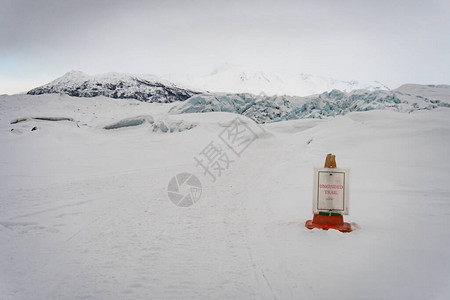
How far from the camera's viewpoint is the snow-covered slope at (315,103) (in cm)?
2433

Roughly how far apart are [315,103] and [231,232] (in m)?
26.2

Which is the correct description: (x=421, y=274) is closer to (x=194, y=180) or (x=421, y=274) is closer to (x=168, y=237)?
(x=168, y=237)

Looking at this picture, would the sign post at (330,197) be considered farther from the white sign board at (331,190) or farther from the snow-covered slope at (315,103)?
the snow-covered slope at (315,103)

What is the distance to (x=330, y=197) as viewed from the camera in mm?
3678

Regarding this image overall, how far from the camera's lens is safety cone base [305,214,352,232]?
3557mm

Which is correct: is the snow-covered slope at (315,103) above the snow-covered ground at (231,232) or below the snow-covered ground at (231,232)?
above

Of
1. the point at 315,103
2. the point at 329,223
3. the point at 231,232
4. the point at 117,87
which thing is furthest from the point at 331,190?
the point at 117,87

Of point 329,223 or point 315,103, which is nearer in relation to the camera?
point 329,223

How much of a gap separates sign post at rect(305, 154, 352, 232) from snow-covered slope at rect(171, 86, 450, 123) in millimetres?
22493

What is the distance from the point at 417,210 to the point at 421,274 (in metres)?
1.84

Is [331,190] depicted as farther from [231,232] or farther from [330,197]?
[231,232]

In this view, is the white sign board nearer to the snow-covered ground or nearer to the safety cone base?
the safety cone base

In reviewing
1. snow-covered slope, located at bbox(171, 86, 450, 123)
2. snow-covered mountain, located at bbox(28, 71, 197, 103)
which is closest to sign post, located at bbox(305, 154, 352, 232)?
snow-covered slope, located at bbox(171, 86, 450, 123)

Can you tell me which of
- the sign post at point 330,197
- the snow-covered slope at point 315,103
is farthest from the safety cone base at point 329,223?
the snow-covered slope at point 315,103
